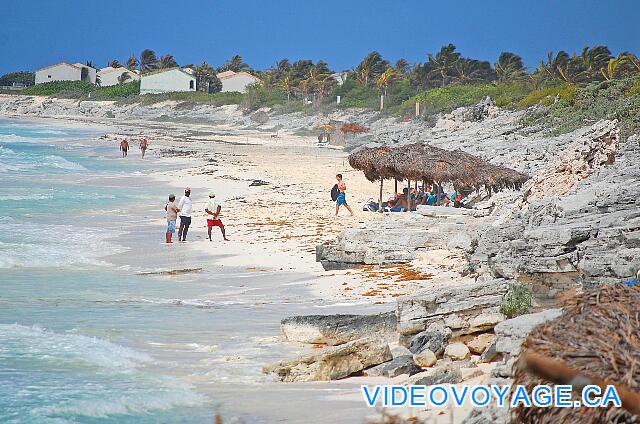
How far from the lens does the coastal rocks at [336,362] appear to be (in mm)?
8336

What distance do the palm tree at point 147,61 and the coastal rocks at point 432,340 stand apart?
13837 centimetres

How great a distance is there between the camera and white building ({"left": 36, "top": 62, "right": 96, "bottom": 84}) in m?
128

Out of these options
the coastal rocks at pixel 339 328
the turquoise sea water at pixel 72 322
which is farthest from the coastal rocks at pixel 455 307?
the turquoise sea water at pixel 72 322

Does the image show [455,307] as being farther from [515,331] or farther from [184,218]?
[184,218]

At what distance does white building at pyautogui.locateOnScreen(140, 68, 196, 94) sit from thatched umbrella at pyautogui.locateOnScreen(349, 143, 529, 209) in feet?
306

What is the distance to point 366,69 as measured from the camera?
315 feet

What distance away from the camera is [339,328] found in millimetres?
9883

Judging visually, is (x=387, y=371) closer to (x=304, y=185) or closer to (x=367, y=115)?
(x=304, y=185)

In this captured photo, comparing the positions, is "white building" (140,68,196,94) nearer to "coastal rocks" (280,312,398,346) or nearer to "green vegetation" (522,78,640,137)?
"green vegetation" (522,78,640,137)

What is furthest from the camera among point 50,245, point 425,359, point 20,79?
point 20,79

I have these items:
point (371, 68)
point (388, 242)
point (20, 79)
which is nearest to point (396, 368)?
point (388, 242)

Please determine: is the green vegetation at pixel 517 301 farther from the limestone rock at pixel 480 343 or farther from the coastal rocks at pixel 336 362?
the coastal rocks at pixel 336 362

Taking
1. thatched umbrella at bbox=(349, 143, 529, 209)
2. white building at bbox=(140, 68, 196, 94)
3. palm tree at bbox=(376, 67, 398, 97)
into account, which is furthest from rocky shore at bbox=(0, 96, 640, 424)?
white building at bbox=(140, 68, 196, 94)

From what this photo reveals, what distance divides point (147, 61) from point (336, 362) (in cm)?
13974
